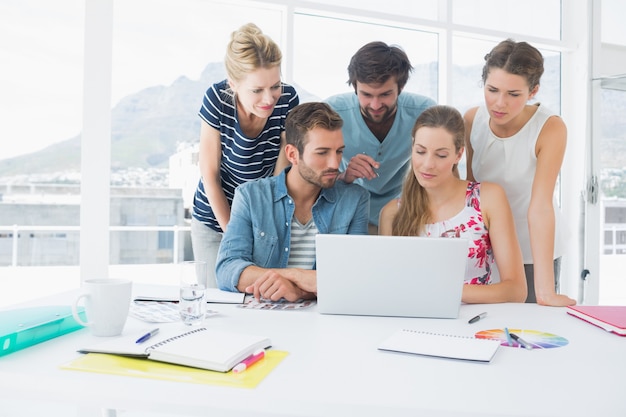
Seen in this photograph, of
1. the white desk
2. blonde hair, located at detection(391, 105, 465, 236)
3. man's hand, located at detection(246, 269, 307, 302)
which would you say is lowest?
the white desk

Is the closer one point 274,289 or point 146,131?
point 274,289

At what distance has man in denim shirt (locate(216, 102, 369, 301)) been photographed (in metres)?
1.94

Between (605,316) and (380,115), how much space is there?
1.31 metres

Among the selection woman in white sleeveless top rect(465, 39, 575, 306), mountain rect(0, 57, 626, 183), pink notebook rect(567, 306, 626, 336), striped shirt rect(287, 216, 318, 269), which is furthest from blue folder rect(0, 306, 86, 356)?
mountain rect(0, 57, 626, 183)

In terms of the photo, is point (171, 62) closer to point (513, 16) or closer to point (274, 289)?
point (274, 289)

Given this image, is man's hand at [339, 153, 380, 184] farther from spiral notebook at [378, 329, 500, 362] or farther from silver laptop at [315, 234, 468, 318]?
spiral notebook at [378, 329, 500, 362]

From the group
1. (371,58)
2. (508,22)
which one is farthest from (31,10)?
(508,22)

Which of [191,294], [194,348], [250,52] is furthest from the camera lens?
[250,52]

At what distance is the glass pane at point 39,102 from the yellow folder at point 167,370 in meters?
2.19

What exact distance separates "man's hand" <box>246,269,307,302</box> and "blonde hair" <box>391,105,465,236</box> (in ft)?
1.91

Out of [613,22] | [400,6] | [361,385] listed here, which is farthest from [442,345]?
[613,22]

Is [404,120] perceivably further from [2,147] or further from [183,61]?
[2,147]

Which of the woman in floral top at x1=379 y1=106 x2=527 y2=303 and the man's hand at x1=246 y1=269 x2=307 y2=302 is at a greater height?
the woman in floral top at x1=379 y1=106 x2=527 y2=303

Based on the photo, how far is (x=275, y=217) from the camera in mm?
1972
